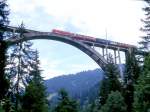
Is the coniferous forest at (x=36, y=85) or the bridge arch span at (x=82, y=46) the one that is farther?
the bridge arch span at (x=82, y=46)

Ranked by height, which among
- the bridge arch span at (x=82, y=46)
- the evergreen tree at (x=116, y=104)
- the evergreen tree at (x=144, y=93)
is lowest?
the evergreen tree at (x=116, y=104)

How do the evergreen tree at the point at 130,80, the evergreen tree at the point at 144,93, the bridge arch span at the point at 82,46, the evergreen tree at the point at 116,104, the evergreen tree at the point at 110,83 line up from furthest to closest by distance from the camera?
the bridge arch span at the point at 82,46
the evergreen tree at the point at 110,83
the evergreen tree at the point at 130,80
the evergreen tree at the point at 116,104
the evergreen tree at the point at 144,93

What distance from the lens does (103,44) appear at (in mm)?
96562

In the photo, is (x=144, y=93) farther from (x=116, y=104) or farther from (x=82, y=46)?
(x=82, y=46)

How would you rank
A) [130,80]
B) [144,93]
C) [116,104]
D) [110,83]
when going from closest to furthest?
[144,93], [116,104], [130,80], [110,83]

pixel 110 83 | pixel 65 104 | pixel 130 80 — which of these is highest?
pixel 130 80

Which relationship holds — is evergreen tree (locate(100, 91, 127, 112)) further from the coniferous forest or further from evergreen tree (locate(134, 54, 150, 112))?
evergreen tree (locate(134, 54, 150, 112))

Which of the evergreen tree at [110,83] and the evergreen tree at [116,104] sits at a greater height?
the evergreen tree at [110,83]

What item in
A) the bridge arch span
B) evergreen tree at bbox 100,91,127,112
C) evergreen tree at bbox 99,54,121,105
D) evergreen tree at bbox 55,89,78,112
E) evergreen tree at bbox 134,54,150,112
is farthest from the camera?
the bridge arch span

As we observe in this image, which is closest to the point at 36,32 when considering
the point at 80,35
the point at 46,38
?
the point at 46,38

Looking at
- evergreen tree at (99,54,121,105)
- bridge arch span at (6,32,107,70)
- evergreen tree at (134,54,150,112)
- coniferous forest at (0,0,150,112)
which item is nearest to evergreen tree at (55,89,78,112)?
coniferous forest at (0,0,150,112)

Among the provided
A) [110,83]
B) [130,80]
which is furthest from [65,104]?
[110,83]

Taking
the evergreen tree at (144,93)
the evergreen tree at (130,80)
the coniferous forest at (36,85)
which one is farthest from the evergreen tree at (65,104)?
the evergreen tree at (130,80)

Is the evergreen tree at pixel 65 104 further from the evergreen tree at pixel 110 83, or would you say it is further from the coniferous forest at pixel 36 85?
the evergreen tree at pixel 110 83
